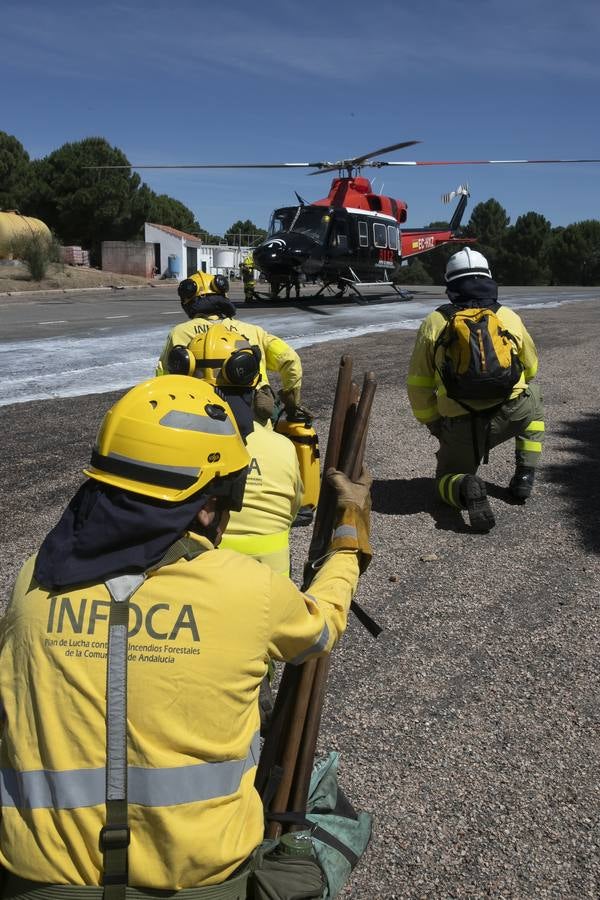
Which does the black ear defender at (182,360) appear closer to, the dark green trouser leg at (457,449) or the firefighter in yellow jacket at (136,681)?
the firefighter in yellow jacket at (136,681)

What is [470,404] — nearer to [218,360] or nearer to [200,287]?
[200,287]

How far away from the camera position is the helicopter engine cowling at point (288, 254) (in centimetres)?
2252

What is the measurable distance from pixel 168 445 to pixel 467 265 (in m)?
4.75

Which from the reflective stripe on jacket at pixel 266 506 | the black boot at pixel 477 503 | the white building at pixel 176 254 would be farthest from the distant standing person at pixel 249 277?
the white building at pixel 176 254

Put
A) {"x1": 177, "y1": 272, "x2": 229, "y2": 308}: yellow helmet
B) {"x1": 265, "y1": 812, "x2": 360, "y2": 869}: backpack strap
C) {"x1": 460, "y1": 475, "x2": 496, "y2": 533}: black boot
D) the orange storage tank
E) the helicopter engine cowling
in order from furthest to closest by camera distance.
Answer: the orange storage tank
the helicopter engine cowling
{"x1": 177, "y1": 272, "x2": 229, "y2": 308}: yellow helmet
{"x1": 460, "y1": 475, "x2": 496, "y2": 533}: black boot
{"x1": 265, "y1": 812, "x2": 360, "y2": 869}: backpack strap

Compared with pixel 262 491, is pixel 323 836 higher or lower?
lower

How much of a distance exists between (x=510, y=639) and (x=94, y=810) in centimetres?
308

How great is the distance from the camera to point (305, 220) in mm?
23375

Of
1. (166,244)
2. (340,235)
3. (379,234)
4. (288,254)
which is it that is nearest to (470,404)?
(288,254)

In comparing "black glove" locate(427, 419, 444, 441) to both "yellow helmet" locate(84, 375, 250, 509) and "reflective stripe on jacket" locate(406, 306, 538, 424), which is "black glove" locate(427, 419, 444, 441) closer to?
"reflective stripe on jacket" locate(406, 306, 538, 424)

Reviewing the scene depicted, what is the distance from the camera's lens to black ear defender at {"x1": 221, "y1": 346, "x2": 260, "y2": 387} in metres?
3.93

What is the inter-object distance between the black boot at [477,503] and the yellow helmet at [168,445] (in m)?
4.03

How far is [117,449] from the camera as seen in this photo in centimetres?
182

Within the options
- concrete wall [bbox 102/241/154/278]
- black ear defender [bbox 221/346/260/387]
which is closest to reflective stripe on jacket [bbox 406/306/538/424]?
black ear defender [bbox 221/346/260/387]
